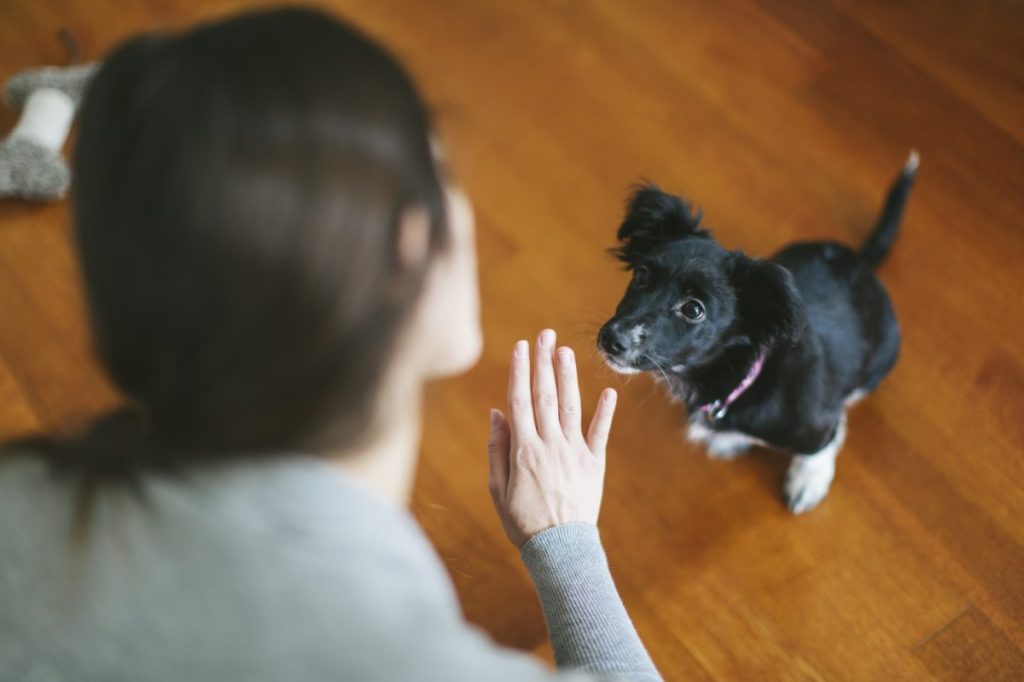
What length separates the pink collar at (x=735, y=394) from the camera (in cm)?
141

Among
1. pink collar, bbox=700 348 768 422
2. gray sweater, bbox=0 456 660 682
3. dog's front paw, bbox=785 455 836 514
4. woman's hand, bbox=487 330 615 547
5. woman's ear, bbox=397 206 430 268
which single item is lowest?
dog's front paw, bbox=785 455 836 514

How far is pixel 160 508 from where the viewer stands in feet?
1.89

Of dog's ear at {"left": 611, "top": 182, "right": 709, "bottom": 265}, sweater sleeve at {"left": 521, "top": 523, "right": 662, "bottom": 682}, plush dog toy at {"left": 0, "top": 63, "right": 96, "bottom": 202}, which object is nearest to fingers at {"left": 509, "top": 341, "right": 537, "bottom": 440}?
sweater sleeve at {"left": 521, "top": 523, "right": 662, "bottom": 682}

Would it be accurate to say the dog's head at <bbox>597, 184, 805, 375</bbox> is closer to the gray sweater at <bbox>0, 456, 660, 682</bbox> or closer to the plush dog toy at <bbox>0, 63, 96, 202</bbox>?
the gray sweater at <bbox>0, 456, 660, 682</bbox>

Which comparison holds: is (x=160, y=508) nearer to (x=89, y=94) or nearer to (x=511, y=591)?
(x=89, y=94)

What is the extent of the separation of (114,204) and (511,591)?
45.9 inches

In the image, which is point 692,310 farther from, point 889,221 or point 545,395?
point 889,221

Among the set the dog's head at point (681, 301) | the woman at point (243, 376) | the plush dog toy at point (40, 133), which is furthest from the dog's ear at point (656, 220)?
the plush dog toy at point (40, 133)

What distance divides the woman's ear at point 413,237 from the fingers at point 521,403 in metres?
0.51

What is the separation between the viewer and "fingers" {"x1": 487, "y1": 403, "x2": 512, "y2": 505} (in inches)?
43.2

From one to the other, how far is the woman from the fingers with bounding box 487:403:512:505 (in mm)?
442

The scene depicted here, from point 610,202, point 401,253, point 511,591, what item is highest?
point 401,253

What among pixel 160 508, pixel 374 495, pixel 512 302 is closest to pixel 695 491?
pixel 512 302

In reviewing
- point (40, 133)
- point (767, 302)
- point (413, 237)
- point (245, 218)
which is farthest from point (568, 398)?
point (40, 133)
